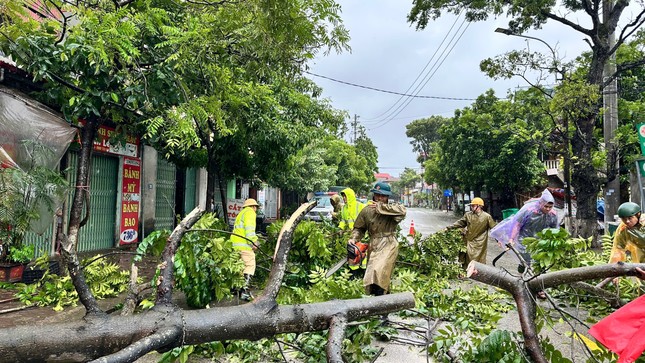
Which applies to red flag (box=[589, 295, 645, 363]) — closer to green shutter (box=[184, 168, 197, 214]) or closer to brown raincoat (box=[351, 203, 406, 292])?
brown raincoat (box=[351, 203, 406, 292])

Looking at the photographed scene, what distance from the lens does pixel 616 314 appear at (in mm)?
1979

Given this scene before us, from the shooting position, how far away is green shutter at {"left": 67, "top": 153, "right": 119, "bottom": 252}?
8.54 meters

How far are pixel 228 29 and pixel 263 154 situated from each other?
4.76 meters

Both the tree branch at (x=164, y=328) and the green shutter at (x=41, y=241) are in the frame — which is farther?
the green shutter at (x=41, y=241)

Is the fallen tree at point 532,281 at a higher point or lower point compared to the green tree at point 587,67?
lower

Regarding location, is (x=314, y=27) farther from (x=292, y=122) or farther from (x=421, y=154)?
(x=421, y=154)

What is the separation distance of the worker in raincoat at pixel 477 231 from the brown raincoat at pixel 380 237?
268 centimetres

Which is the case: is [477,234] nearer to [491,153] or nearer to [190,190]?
[190,190]

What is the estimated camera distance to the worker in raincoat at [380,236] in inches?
183

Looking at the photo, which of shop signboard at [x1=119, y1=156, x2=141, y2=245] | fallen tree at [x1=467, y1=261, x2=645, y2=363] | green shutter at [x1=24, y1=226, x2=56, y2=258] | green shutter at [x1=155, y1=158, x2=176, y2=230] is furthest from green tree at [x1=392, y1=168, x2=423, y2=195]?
fallen tree at [x1=467, y1=261, x2=645, y2=363]

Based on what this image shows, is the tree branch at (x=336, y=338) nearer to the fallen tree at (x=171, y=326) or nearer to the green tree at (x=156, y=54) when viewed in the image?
the fallen tree at (x=171, y=326)

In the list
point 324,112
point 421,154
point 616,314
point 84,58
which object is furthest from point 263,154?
point 421,154

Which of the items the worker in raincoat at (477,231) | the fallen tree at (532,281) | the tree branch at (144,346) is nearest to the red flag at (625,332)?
the fallen tree at (532,281)

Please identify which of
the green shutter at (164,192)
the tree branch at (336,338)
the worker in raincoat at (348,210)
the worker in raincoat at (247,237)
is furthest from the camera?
the green shutter at (164,192)
